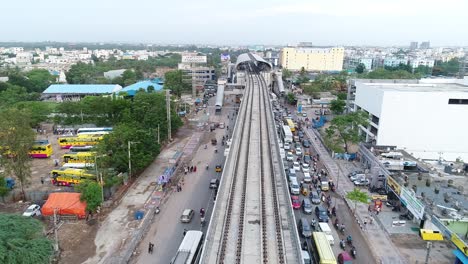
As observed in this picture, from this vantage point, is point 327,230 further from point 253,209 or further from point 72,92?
point 72,92

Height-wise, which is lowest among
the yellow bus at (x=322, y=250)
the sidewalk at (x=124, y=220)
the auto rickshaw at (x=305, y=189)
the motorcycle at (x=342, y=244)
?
the sidewalk at (x=124, y=220)

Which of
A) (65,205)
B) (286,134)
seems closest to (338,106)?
(286,134)

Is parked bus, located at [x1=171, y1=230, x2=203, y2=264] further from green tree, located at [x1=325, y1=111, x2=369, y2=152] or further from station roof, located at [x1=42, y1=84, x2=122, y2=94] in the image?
station roof, located at [x1=42, y1=84, x2=122, y2=94]

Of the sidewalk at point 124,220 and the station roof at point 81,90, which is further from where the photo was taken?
the station roof at point 81,90

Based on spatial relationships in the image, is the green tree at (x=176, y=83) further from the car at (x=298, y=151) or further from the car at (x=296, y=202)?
the car at (x=296, y=202)

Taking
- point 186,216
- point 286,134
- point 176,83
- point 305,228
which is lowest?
point 186,216

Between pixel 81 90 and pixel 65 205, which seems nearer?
pixel 65 205

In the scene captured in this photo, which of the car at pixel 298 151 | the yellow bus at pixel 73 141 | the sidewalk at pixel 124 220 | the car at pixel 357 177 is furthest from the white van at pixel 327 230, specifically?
the yellow bus at pixel 73 141
